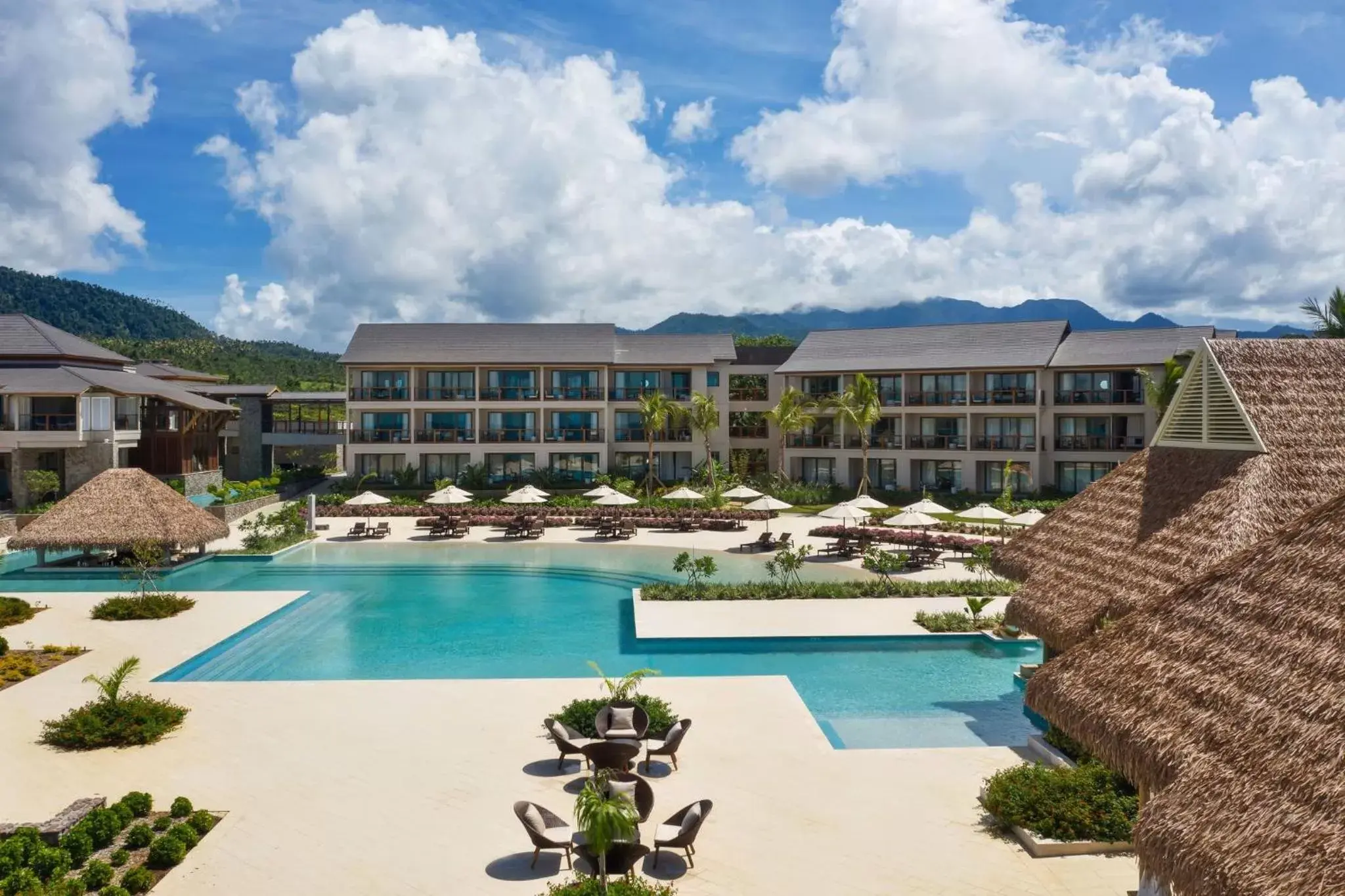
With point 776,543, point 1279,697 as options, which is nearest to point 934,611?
point 776,543

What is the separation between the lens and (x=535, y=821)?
9812 mm

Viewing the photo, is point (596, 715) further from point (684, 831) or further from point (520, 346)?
point (520, 346)

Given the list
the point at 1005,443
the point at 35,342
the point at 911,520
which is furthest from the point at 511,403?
the point at 911,520

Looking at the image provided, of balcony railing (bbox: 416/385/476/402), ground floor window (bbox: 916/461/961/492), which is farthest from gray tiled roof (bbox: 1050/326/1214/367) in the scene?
balcony railing (bbox: 416/385/476/402)

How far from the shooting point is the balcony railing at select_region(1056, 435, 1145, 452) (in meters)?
41.6

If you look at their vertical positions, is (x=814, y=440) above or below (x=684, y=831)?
above

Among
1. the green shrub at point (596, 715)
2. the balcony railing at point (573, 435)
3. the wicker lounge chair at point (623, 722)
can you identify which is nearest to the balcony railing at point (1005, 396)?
the balcony railing at point (573, 435)

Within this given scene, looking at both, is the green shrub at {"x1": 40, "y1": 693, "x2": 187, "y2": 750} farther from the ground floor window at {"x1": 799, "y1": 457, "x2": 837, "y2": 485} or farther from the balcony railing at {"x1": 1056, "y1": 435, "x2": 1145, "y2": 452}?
the balcony railing at {"x1": 1056, "y1": 435, "x2": 1145, "y2": 452}

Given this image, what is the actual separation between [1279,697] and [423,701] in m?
12.3

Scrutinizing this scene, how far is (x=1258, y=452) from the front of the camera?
11.2 meters

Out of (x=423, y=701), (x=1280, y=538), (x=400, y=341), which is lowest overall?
(x=423, y=701)

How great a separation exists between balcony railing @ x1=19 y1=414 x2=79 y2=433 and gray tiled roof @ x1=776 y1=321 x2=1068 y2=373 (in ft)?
107

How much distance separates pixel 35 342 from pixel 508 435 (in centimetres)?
2203

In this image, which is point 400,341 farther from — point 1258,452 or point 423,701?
point 1258,452
